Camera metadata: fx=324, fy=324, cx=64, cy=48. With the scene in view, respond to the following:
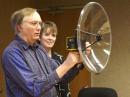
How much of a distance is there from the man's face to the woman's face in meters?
0.98

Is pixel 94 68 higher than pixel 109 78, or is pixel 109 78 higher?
pixel 94 68

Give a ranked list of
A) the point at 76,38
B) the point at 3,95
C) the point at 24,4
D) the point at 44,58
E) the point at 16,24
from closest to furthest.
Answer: the point at 76,38
the point at 16,24
the point at 44,58
the point at 3,95
the point at 24,4

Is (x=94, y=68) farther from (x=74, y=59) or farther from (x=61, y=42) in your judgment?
(x=61, y=42)

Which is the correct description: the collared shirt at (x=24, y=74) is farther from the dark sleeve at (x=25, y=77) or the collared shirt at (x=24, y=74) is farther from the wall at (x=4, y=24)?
the wall at (x=4, y=24)

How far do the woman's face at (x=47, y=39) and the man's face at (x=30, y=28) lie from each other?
0.98m

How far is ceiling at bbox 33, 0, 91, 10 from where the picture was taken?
15.9 ft

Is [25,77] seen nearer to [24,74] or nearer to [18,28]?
[24,74]

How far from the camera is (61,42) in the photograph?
16.5ft

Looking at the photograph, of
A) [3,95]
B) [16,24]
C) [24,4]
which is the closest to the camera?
[16,24]

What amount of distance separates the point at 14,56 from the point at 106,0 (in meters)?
3.34

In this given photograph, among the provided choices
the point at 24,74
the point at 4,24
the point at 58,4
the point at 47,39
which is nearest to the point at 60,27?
the point at 58,4

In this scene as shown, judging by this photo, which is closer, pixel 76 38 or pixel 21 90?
pixel 76 38

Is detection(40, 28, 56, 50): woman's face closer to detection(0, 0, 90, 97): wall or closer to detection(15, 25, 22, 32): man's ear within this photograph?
detection(15, 25, 22, 32): man's ear

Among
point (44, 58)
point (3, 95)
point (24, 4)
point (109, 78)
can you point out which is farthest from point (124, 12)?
point (44, 58)
